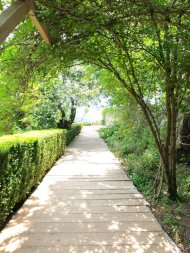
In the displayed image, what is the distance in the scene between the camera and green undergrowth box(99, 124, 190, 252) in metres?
4.25

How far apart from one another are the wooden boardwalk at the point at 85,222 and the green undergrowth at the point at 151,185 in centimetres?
19

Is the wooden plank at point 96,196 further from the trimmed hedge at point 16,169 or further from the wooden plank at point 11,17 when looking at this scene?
the wooden plank at point 11,17

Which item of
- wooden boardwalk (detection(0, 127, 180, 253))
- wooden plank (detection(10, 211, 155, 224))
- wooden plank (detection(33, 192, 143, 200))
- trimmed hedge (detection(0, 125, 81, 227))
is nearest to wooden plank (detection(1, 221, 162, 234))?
wooden boardwalk (detection(0, 127, 180, 253))

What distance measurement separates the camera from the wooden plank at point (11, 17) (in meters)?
2.13

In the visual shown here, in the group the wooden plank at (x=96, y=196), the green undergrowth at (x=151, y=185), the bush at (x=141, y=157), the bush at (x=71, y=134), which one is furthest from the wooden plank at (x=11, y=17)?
the bush at (x=71, y=134)

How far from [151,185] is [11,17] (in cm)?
516

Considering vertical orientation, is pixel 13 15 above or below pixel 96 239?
above

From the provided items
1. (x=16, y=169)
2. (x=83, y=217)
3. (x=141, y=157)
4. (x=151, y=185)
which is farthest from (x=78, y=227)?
(x=141, y=157)

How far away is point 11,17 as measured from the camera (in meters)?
2.22

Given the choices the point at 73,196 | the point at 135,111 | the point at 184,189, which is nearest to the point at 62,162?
the point at 135,111

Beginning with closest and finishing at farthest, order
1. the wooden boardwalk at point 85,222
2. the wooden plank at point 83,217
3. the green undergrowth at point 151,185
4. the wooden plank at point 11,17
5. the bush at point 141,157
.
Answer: the wooden plank at point 11,17
the wooden boardwalk at point 85,222
the green undergrowth at point 151,185
the wooden plank at point 83,217
the bush at point 141,157

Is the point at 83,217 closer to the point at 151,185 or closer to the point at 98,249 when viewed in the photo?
the point at 98,249

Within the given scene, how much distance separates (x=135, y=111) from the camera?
9.45 m

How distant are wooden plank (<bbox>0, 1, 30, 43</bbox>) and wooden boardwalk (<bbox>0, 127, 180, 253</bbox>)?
2.59 metres
